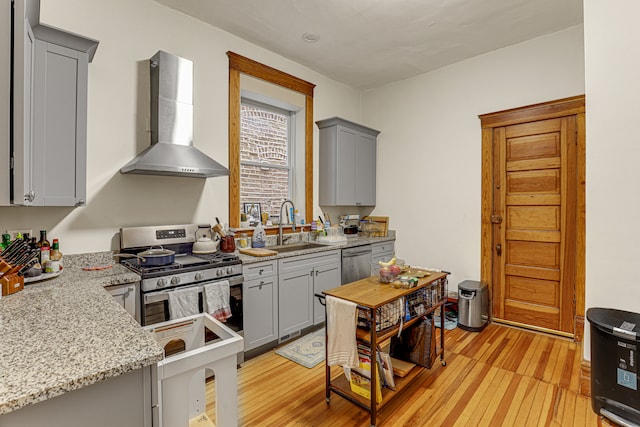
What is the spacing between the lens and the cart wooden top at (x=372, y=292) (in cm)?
188

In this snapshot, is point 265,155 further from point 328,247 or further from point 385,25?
point 385,25

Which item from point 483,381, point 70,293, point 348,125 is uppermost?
point 348,125

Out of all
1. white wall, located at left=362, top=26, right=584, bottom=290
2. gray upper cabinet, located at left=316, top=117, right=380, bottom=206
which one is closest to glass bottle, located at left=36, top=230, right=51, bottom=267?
gray upper cabinet, located at left=316, top=117, right=380, bottom=206

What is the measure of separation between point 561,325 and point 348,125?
3.34 m

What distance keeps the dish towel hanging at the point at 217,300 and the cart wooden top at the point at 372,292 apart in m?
0.90

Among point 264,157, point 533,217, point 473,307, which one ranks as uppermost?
point 264,157

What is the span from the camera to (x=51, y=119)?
6.45 feet

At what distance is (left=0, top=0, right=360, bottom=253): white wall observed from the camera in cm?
235

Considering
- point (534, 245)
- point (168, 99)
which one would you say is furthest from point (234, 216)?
point (534, 245)

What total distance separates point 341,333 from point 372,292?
328 millimetres

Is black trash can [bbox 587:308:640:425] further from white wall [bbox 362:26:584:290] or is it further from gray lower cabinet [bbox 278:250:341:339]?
gray lower cabinet [bbox 278:250:341:339]

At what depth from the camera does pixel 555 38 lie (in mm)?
3271

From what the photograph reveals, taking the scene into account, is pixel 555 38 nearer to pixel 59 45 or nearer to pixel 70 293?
pixel 59 45

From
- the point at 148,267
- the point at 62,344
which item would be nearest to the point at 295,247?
the point at 148,267
